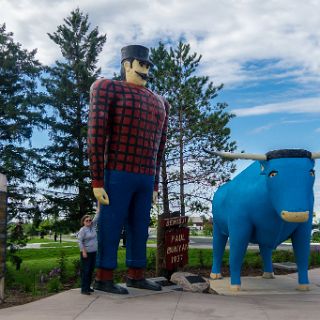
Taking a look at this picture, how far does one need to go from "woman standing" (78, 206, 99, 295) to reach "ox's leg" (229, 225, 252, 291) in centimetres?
254

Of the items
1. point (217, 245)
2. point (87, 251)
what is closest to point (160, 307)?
point (87, 251)

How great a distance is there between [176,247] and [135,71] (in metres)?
3.14

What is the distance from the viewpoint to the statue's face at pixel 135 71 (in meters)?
7.28

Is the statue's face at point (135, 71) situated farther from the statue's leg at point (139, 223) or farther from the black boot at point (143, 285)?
the black boot at point (143, 285)

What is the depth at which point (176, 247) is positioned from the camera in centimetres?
853

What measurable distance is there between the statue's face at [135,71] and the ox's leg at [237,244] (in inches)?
115

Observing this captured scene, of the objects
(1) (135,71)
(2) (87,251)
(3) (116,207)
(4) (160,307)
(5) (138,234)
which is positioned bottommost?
(4) (160,307)

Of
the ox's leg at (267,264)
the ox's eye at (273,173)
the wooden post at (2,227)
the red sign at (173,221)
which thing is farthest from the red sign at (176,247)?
the wooden post at (2,227)

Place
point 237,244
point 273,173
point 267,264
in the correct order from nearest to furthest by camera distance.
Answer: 1. point 273,173
2. point 237,244
3. point 267,264

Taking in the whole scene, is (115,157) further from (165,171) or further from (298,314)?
(165,171)

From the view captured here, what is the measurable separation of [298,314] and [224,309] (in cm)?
85

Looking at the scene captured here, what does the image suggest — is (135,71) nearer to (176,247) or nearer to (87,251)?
(87,251)

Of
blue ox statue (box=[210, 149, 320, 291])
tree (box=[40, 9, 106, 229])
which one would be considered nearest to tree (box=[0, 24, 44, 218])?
tree (box=[40, 9, 106, 229])

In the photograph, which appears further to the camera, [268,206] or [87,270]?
[268,206]
